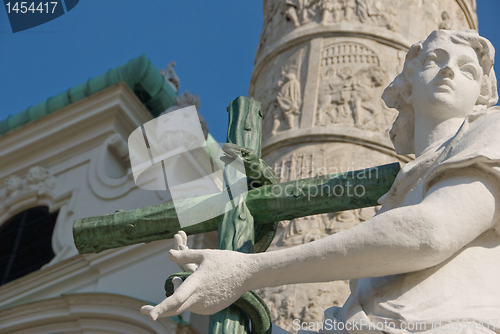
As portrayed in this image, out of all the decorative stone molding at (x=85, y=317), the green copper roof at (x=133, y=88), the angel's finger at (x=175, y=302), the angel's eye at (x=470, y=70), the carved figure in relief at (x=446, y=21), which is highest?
the green copper roof at (x=133, y=88)

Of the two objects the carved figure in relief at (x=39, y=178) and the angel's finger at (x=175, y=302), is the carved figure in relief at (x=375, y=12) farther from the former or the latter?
the carved figure in relief at (x=39, y=178)

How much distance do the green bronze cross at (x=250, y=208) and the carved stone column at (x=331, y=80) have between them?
277 centimetres

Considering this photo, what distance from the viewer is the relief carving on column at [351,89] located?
22.7ft

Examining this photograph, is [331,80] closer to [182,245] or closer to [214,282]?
[182,245]

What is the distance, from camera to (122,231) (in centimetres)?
323

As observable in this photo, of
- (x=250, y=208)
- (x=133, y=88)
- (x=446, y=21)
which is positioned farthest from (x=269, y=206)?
(x=133, y=88)

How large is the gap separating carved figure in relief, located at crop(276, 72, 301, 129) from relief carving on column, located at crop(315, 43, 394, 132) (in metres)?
0.20

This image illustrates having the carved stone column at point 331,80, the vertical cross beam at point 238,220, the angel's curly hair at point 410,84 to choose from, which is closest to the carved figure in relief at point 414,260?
the vertical cross beam at point 238,220

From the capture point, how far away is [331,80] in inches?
283

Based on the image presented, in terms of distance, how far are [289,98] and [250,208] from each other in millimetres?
4206

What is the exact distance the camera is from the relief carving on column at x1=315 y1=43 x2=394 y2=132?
272 inches

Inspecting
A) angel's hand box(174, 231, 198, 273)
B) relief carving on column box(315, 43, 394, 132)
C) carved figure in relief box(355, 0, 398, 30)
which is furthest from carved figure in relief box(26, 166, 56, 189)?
angel's hand box(174, 231, 198, 273)

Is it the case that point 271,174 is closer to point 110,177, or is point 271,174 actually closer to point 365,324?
point 365,324

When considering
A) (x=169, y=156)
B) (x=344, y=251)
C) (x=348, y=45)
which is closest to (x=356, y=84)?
(x=348, y=45)
